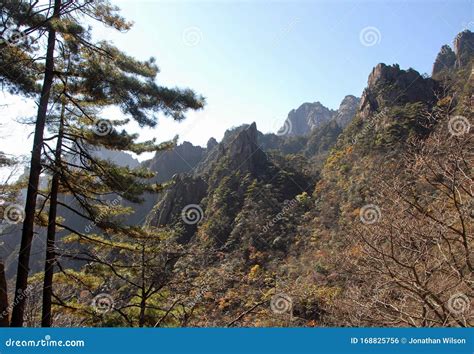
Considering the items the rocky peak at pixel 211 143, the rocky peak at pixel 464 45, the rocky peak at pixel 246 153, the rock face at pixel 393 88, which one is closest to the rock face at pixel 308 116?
the rocky peak at pixel 211 143

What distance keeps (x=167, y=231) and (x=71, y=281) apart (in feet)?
6.95

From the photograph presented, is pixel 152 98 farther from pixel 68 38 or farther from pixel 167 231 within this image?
pixel 167 231

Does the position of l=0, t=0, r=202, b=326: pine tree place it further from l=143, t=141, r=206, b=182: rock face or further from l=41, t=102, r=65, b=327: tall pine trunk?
l=143, t=141, r=206, b=182: rock face

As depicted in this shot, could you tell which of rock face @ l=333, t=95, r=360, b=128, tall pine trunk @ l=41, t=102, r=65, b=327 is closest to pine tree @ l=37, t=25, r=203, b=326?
tall pine trunk @ l=41, t=102, r=65, b=327

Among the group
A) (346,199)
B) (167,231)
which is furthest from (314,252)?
(167,231)

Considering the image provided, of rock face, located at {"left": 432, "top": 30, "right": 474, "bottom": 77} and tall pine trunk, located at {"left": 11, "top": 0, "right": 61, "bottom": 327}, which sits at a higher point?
rock face, located at {"left": 432, "top": 30, "right": 474, "bottom": 77}

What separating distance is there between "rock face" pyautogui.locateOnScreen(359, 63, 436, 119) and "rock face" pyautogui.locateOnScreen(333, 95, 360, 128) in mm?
47470

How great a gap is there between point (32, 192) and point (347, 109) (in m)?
111

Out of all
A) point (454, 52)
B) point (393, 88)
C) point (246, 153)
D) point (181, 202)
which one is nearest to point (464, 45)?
point (454, 52)

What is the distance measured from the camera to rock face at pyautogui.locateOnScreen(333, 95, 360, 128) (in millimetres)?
99631

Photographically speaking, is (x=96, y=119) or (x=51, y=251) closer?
(x=51, y=251)

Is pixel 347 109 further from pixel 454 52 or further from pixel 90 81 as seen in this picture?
pixel 90 81

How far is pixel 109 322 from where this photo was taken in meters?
5.76

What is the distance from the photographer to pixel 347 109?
107 metres
